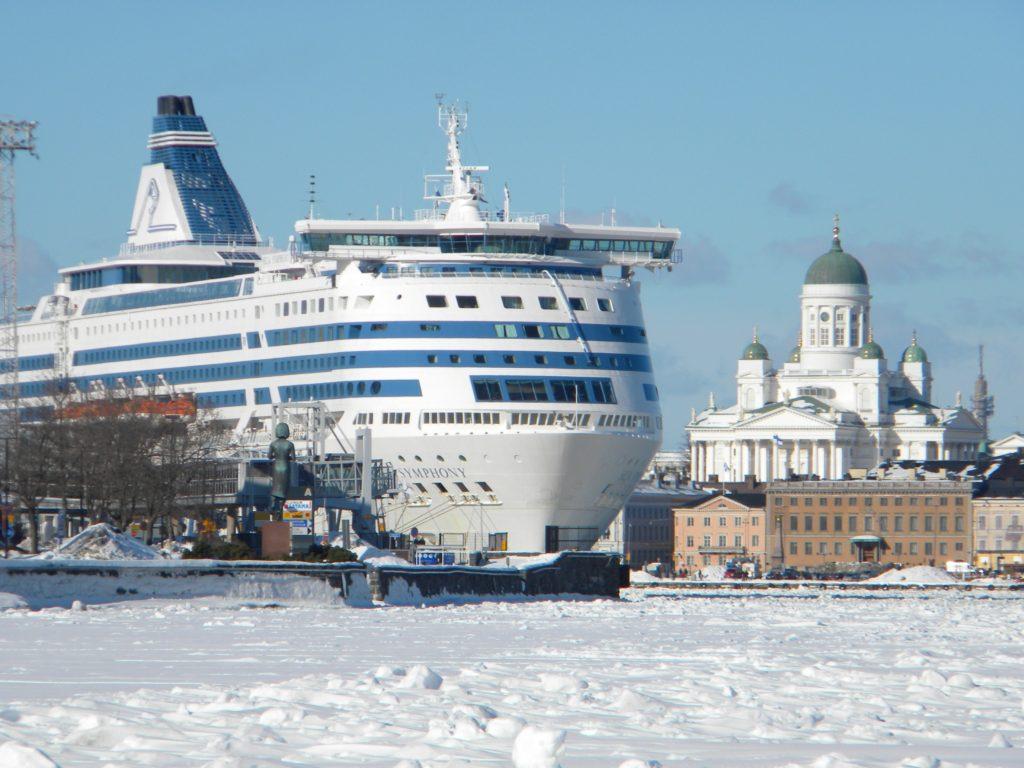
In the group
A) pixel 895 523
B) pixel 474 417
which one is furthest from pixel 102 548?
pixel 895 523

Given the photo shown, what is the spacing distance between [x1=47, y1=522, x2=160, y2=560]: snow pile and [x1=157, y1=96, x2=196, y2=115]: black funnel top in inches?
2225

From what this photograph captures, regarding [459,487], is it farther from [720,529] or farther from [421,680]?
[720,529]

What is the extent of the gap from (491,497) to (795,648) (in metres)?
44.8

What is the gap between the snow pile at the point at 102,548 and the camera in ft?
156

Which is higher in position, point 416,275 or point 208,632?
point 416,275

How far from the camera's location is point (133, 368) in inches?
3642

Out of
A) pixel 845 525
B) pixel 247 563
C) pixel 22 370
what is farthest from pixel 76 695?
pixel 845 525

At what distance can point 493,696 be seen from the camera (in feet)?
68.2

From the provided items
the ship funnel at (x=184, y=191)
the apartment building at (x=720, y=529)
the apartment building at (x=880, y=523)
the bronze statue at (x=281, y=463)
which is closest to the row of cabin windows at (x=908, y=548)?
the apartment building at (x=880, y=523)

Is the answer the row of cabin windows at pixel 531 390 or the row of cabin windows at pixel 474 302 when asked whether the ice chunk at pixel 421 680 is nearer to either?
the row of cabin windows at pixel 531 390

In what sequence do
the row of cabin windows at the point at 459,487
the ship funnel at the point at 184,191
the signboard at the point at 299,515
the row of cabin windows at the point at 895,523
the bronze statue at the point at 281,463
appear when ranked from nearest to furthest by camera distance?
the bronze statue at the point at 281,463
the signboard at the point at 299,515
the row of cabin windows at the point at 459,487
the ship funnel at the point at 184,191
the row of cabin windows at the point at 895,523

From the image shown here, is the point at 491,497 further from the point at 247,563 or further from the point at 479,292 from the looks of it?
the point at 247,563

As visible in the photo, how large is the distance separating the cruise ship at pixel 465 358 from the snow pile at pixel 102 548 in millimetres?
25519

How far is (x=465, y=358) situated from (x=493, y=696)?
5549cm
